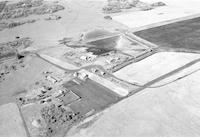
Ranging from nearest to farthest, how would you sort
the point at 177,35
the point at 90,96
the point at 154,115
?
the point at 154,115 → the point at 90,96 → the point at 177,35

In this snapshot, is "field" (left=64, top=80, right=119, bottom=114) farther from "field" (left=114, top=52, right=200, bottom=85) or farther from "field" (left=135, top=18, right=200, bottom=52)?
"field" (left=135, top=18, right=200, bottom=52)

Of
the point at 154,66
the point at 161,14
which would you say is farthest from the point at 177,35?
the point at 161,14

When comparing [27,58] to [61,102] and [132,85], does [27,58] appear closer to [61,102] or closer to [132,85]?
[61,102]

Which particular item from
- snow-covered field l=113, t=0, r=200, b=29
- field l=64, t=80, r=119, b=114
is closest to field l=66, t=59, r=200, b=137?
field l=64, t=80, r=119, b=114

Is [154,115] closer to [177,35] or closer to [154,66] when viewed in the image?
[154,66]

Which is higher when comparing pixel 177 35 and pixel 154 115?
pixel 177 35

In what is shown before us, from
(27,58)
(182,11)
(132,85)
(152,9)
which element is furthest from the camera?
(152,9)

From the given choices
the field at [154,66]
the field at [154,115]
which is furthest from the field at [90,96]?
the field at [154,66]

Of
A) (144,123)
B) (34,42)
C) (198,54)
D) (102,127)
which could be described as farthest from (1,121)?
(198,54)
